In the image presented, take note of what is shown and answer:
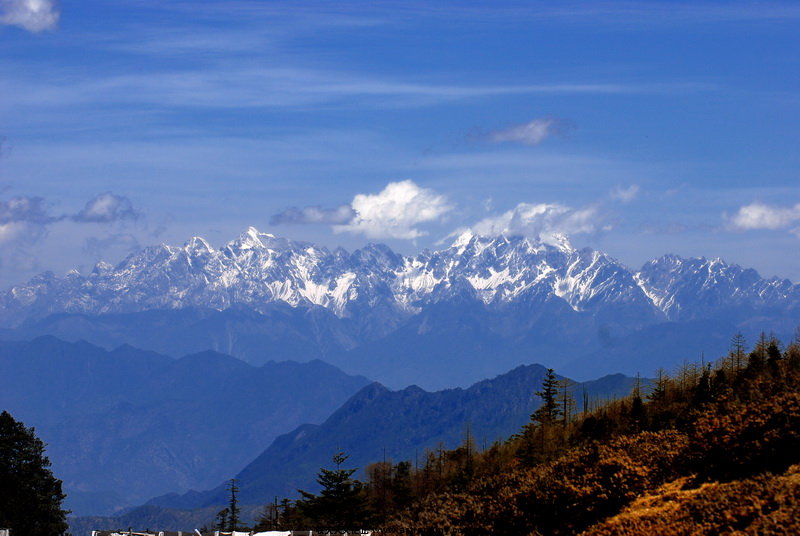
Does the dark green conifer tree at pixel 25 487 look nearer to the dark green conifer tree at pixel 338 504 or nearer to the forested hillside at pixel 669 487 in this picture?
the dark green conifer tree at pixel 338 504

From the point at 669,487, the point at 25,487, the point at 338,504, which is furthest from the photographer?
the point at 338,504

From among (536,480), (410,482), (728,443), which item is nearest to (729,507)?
(728,443)

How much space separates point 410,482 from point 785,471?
112464 millimetres

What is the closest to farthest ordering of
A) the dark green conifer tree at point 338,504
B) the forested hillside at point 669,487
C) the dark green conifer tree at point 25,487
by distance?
1. the forested hillside at point 669,487
2. the dark green conifer tree at point 25,487
3. the dark green conifer tree at point 338,504

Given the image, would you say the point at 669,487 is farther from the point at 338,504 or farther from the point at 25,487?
the point at 25,487

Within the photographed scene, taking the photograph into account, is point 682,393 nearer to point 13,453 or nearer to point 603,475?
point 603,475

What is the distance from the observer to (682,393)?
71750 millimetres

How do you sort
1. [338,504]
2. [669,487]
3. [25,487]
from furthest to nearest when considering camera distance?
[338,504] < [25,487] < [669,487]

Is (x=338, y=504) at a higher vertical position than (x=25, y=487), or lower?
lower

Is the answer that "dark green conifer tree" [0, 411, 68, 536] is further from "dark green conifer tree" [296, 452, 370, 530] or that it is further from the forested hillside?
the forested hillside

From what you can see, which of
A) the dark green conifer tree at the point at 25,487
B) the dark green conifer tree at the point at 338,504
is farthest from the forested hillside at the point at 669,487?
the dark green conifer tree at the point at 338,504

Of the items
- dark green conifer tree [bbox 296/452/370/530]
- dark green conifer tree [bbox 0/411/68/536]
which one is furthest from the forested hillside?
dark green conifer tree [bbox 296/452/370/530]

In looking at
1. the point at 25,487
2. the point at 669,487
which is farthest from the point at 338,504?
the point at 669,487

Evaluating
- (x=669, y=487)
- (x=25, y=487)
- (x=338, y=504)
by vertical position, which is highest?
(x=25, y=487)
